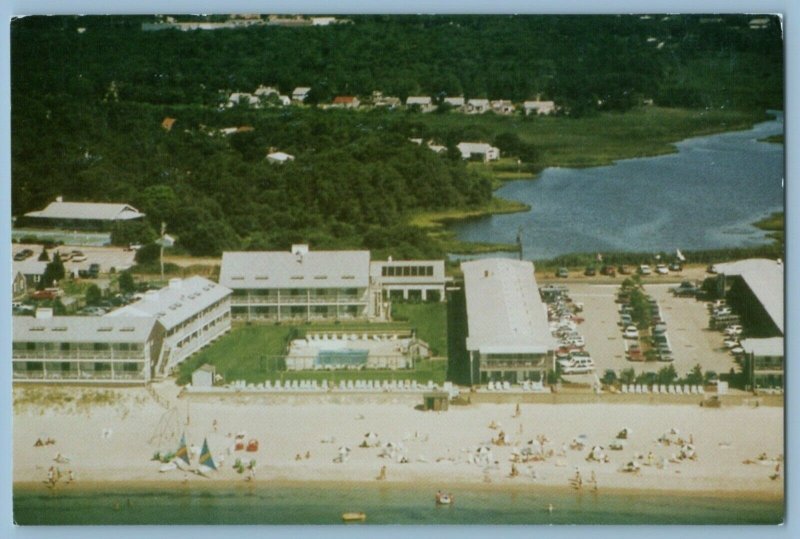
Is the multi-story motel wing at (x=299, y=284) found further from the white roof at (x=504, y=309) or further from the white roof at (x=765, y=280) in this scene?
the white roof at (x=765, y=280)

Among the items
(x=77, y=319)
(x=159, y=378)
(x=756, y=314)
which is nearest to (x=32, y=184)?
(x=77, y=319)

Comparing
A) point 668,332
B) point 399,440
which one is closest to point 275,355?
point 399,440

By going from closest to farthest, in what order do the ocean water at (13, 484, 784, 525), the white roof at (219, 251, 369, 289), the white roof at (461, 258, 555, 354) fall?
1. the ocean water at (13, 484, 784, 525)
2. the white roof at (461, 258, 555, 354)
3. the white roof at (219, 251, 369, 289)

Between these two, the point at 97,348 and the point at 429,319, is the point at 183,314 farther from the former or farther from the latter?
the point at 429,319

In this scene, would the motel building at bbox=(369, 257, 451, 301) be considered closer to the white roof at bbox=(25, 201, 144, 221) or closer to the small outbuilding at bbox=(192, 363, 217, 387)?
the small outbuilding at bbox=(192, 363, 217, 387)

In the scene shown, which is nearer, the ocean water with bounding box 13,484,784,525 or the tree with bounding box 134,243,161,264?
the ocean water with bounding box 13,484,784,525

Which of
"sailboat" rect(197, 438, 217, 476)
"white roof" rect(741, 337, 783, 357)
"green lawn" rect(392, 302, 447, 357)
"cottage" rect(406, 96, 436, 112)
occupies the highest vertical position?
"cottage" rect(406, 96, 436, 112)

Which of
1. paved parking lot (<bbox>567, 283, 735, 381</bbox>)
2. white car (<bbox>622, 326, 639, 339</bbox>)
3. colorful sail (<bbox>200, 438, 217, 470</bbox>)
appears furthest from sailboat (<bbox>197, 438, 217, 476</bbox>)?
white car (<bbox>622, 326, 639, 339</bbox>)
